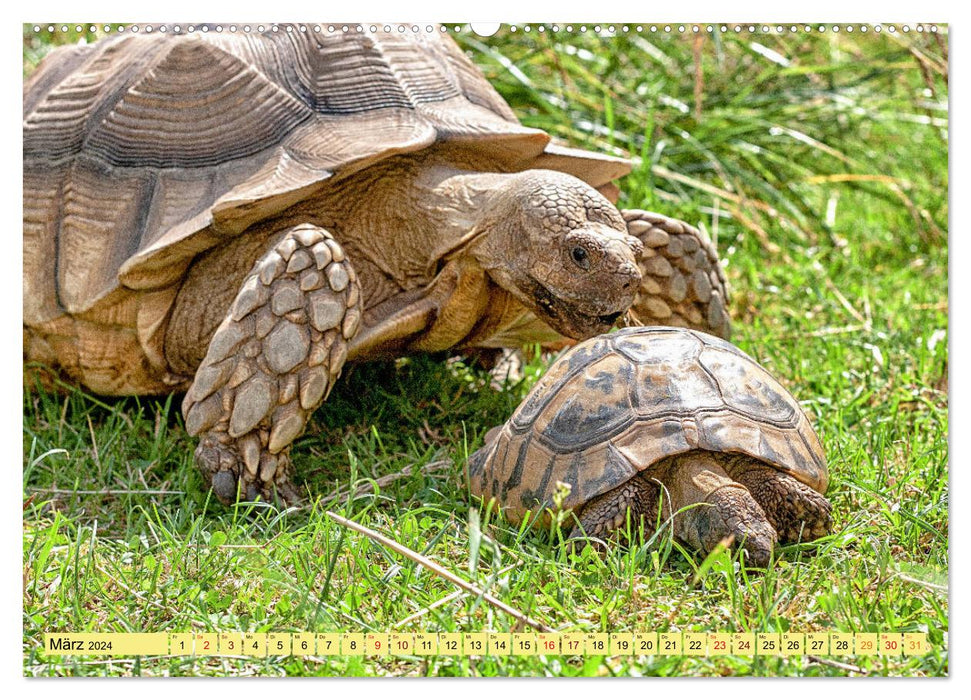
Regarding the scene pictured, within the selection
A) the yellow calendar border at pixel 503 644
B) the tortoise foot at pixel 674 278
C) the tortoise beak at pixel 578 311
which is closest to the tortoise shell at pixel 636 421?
the tortoise beak at pixel 578 311

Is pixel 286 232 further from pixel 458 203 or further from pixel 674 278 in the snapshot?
pixel 674 278

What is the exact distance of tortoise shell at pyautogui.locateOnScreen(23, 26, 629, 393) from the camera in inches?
117

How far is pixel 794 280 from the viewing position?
4500 millimetres

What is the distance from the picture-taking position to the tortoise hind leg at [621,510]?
91.4 inches

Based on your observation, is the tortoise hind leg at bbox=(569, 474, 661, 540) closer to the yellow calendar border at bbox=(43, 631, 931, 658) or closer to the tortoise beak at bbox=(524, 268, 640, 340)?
the yellow calendar border at bbox=(43, 631, 931, 658)

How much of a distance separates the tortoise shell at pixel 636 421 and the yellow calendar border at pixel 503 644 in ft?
1.29

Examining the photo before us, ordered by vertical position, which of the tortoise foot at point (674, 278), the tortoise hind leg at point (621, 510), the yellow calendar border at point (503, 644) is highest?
the tortoise foot at point (674, 278)

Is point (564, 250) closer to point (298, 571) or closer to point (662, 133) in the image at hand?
point (298, 571)

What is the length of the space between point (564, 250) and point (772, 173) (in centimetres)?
273

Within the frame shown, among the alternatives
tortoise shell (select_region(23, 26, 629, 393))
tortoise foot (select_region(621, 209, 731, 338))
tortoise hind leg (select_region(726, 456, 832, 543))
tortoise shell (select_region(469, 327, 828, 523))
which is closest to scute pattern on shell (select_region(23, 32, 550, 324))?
tortoise shell (select_region(23, 26, 629, 393))

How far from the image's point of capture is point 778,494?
93.7 inches

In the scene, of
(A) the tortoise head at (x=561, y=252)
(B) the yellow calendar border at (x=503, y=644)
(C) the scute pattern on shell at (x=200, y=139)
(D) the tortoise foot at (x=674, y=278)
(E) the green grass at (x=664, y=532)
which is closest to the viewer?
(B) the yellow calendar border at (x=503, y=644)

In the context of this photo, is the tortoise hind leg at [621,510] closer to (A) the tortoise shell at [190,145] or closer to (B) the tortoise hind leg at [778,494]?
(B) the tortoise hind leg at [778,494]
